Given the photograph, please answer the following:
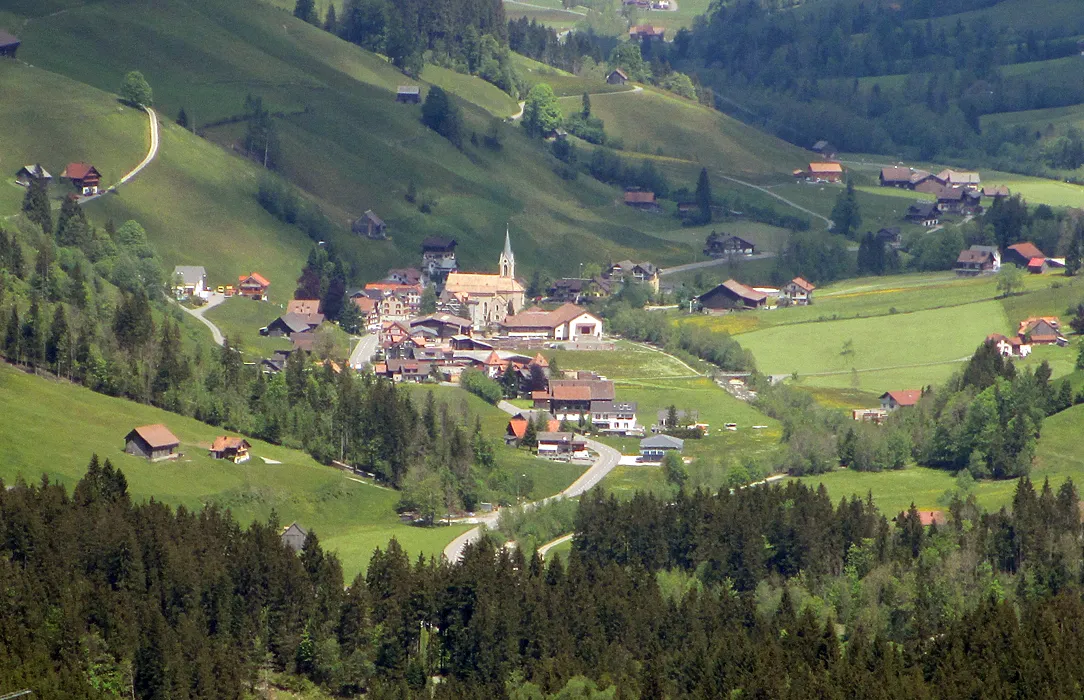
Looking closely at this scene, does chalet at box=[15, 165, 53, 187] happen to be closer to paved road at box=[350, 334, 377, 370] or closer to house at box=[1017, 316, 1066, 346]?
paved road at box=[350, 334, 377, 370]

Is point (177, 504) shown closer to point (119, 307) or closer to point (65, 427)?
point (65, 427)

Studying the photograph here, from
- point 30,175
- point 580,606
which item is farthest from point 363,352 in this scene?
point 580,606

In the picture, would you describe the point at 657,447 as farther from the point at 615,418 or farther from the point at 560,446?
the point at 615,418

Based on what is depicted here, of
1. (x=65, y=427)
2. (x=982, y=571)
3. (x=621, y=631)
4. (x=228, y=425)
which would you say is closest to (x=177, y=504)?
(x=65, y=427)

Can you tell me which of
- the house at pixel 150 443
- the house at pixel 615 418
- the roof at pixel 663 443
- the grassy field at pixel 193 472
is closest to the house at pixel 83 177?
the grassy field at pixel 193 472

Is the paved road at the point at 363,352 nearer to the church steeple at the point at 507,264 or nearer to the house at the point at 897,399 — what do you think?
the church steeple at the point at 507,264

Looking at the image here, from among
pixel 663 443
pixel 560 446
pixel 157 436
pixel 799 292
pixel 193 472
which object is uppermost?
pixel 799 292
